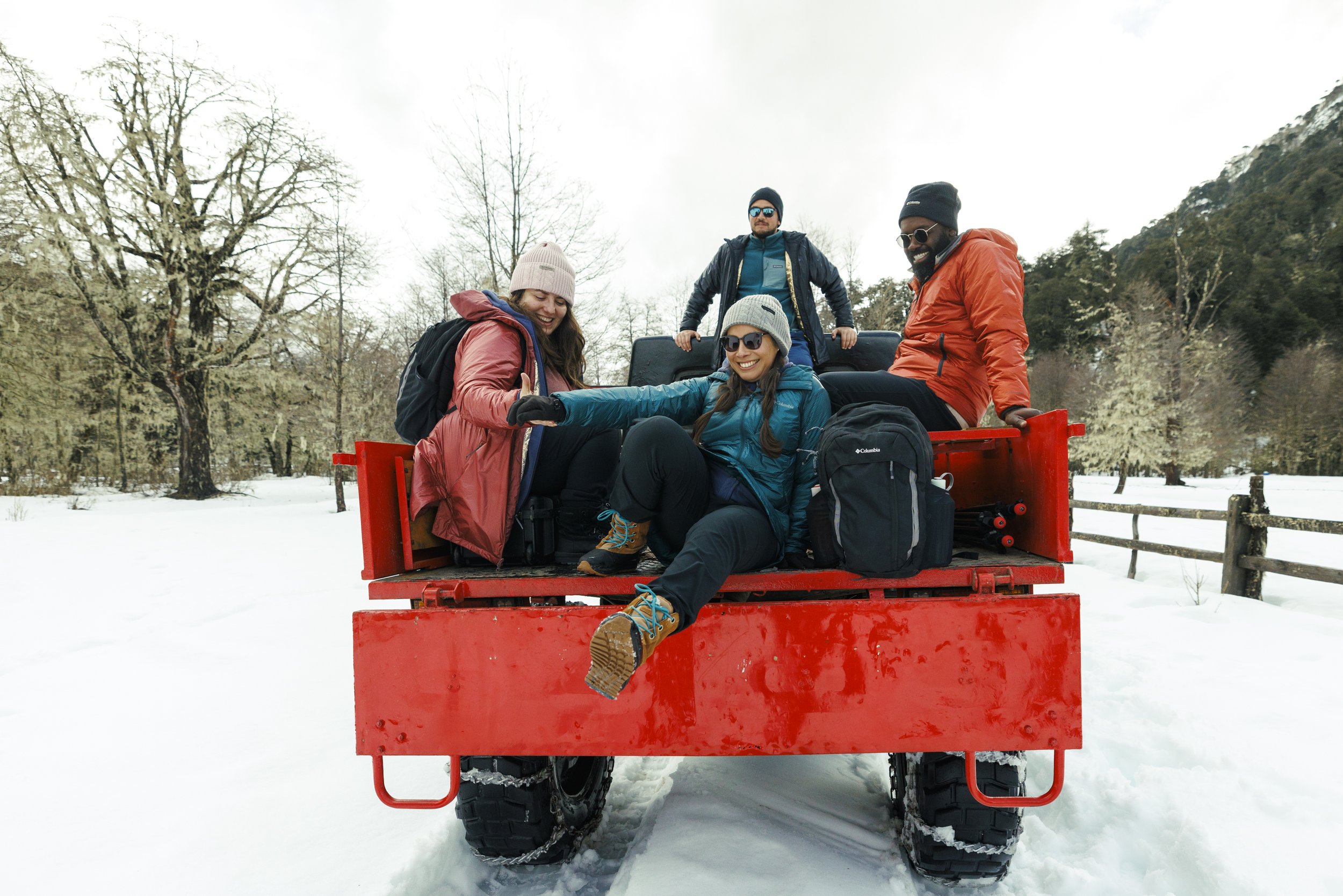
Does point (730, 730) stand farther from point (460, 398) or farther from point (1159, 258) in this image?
point (1159, 258)

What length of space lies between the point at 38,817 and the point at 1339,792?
517cm

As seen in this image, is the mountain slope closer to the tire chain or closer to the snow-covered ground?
Answer: the snow-covered ground

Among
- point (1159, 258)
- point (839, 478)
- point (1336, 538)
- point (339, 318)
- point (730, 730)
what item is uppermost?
point (1159, 258)

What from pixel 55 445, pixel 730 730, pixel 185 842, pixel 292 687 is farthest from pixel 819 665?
pixel 55 445

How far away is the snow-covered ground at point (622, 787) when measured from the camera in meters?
2.20

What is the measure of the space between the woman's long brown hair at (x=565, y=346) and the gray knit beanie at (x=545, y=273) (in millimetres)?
51

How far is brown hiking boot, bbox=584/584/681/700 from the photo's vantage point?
155 cm

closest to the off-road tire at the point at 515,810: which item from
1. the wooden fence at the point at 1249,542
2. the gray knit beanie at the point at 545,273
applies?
the gray knit beanie at the point at 545,273

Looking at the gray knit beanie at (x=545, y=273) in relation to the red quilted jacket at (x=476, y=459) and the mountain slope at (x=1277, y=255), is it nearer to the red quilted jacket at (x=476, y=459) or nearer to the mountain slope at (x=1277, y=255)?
the red quilted jacket at (x=476, y=459)

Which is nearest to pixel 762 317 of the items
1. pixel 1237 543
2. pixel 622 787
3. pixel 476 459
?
pixel 476 459

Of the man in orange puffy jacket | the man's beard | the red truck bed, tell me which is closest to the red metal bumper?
the red truck bed

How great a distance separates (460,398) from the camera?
7.15ft

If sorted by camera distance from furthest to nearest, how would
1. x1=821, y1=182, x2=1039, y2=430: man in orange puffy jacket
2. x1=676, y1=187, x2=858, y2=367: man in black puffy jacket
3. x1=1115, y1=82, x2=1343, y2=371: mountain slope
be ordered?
1. x1=1115, y1=82, x2=1343, y2=371: mountain slope
2. x1=676, y1=187, x2=858, y2=367: man in black puffy jacket
3. x1=821, y1=182, x2=1039, y2=430: man in orange puffy jacket

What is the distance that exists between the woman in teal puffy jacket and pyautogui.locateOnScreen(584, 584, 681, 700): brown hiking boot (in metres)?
0.09
